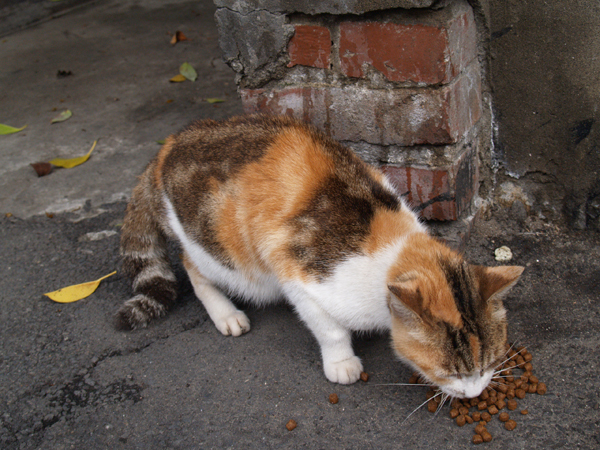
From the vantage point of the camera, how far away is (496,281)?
1680 mm

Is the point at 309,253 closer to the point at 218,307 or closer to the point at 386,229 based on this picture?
the point at 386,229

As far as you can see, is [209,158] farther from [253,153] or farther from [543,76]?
[543,76]

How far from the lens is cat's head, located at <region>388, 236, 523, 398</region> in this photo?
5.31 ft

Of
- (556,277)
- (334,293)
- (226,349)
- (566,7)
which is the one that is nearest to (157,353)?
(226,349)

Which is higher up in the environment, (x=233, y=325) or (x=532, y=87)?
(x=532, y=87)

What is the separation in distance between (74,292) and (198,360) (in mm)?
807

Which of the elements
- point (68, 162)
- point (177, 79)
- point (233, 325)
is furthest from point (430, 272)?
point (177, 79)

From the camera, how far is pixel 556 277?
2.32 metres

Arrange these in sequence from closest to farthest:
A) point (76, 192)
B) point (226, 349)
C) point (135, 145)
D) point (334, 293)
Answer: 1. point (334, 293)
2. point (226, 349)
3. point (76, 192)
4. point (135, 145)

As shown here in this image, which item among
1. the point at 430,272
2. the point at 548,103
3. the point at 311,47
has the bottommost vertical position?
the point at 430,272

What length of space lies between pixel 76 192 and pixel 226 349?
1680mm

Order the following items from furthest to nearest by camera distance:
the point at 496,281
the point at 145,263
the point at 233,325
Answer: the point at 145,263, the point at 233,325, the point at 496,281

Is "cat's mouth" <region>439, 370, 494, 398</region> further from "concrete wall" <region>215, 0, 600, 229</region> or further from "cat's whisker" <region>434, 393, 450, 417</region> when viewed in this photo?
"concrete wall" <region>215, 0, 600, 229</region>

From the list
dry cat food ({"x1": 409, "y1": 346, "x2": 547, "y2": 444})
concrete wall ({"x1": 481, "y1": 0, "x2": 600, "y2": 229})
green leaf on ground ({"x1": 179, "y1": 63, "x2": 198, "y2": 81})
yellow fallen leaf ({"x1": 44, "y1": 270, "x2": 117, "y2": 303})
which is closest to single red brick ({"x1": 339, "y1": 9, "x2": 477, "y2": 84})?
concrete wall ({"x1": 481, "y1": 0, "x2": 600, "y2": 229})
